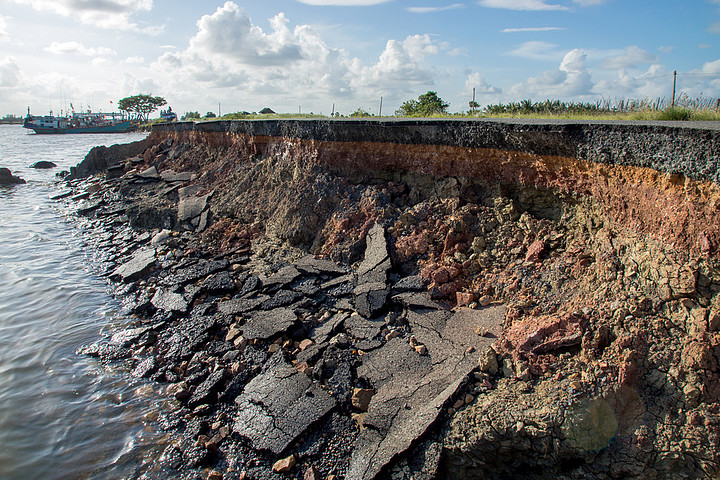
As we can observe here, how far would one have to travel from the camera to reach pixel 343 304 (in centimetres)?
543

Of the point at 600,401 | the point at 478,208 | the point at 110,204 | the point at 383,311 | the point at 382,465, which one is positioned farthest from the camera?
the point at 110,204

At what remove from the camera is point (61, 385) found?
5.13 metres

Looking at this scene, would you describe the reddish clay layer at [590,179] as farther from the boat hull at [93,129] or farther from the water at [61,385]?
the boat hull at [93,129]

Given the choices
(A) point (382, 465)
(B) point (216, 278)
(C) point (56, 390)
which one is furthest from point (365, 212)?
(C) point (56, 390)

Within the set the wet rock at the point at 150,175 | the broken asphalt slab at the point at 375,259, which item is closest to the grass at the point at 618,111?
the broken asphalt slab at the point at 375,259

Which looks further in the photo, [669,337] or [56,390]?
[56,390]

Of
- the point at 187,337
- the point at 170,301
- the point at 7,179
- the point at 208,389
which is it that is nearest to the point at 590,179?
the point at 208,389

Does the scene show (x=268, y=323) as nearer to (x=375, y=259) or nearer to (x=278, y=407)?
(x=278, y=407)

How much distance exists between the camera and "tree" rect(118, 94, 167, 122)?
76.6 metres

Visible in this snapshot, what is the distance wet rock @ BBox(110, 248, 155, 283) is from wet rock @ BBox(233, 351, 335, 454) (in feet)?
15.2

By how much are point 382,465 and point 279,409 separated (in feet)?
4.12

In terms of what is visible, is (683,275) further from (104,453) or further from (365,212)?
(104,453)

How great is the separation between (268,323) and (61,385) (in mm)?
2581

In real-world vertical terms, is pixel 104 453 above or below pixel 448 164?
below
